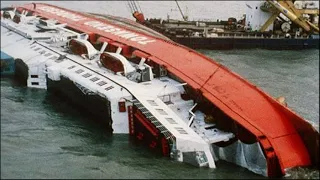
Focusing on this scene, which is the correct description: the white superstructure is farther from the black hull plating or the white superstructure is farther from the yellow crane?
the yellow crane

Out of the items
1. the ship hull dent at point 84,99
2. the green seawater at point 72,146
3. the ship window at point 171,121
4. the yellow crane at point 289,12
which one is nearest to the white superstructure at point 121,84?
the ship window at point 171,121

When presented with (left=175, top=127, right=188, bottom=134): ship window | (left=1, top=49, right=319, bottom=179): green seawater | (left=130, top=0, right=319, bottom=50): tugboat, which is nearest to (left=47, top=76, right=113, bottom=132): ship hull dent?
(left=1, top=49, right=319, bottom=179): green seawater

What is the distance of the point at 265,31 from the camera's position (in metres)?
47.1

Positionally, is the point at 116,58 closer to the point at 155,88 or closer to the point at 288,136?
the point at 155,88

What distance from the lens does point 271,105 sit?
20.4 metres

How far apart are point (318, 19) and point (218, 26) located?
1033 centimetres

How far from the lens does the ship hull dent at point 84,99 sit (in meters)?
22.8

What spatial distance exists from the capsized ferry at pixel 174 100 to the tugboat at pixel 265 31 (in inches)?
538

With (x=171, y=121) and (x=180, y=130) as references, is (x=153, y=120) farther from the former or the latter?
(x=180, y=130)

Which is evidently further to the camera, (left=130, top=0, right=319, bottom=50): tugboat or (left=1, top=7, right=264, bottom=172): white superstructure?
(left=130, top=0, right=319, bottom=50): tugboat

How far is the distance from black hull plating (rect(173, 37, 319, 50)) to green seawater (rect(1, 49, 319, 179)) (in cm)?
1432

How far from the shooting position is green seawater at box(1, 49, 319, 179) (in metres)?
18.2

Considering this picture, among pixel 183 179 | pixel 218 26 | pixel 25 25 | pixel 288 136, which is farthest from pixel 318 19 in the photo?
pixel 183 179

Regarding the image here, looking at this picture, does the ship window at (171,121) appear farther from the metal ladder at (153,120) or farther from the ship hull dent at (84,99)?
the ship hull dent at (84,99)
